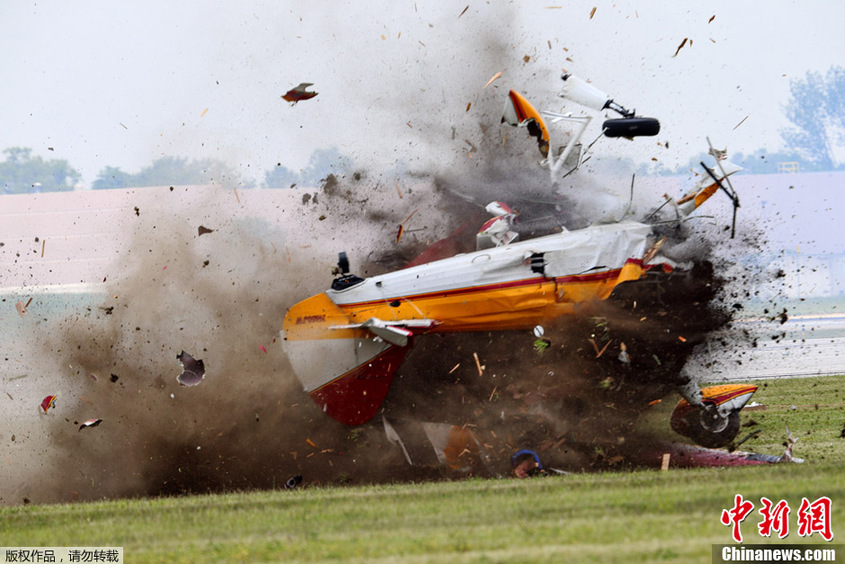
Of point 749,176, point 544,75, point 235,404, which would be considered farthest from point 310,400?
point 749,176

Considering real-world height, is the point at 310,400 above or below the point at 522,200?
below

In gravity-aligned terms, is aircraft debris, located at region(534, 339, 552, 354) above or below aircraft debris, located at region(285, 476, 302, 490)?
above

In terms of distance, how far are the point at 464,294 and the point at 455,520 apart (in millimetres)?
3591

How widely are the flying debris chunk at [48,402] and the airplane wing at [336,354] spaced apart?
14.5ft

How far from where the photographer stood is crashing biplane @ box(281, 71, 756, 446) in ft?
31.8

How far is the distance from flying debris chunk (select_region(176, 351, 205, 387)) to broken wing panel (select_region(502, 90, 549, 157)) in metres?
6.34

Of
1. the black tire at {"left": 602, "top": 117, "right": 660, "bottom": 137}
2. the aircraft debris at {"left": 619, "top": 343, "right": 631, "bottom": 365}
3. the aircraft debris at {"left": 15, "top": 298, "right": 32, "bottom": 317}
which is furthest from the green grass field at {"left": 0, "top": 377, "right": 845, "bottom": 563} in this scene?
the black tire at {"left": 602, "top": 117, "right": 660, "bottom": 137}

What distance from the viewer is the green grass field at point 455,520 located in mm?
5926

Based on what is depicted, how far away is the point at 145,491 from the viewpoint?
10953 millimetres

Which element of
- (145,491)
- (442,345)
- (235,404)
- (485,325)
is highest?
(485,325)

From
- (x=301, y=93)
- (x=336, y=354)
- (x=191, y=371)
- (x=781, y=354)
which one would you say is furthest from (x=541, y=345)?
(x=781, y=354)

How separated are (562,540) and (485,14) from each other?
29.7ft

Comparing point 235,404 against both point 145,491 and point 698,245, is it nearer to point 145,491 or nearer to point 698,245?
point 145,491

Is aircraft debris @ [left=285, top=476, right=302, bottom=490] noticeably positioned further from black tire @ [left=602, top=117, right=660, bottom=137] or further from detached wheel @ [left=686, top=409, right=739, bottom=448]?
black tire @ [left=602, top=117, right=660, bottom=137]
